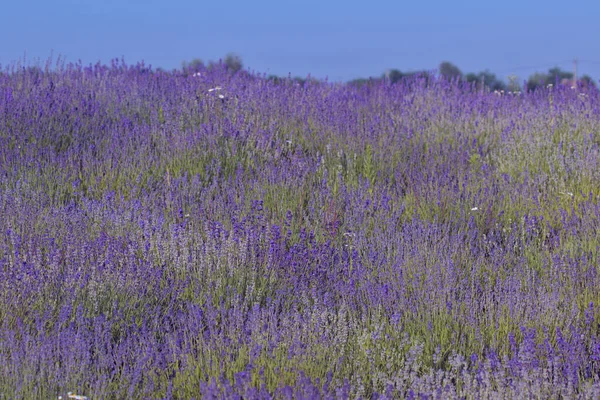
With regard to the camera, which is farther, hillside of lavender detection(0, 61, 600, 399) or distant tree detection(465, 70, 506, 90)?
distant tree detection(465, 70, 506, 90)

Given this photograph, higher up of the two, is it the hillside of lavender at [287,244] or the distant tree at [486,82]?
the distant tree at [486,82]

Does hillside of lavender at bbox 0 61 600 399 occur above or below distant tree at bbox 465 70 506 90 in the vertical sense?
below

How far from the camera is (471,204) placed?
16.1 feet

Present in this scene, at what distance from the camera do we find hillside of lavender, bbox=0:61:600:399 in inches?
113

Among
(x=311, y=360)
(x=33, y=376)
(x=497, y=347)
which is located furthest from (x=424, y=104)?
(x=33, y=376)

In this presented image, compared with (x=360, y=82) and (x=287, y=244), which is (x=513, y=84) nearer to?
(x=360, y=82)

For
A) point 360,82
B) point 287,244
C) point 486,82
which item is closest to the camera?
point 287,244

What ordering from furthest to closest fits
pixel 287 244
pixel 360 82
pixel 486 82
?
1. pixel 486 82
2. pixel 360 82
3. pixel 287 244

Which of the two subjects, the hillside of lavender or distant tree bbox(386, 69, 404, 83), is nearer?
the hillside of lavender

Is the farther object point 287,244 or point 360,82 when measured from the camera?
point 360,82

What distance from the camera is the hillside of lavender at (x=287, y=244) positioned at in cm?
288

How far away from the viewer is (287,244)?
4.23 metres

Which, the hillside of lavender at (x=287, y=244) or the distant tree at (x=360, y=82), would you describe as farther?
the distant tree at (x=360, y=82)

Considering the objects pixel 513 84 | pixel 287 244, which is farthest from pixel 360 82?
pixel 287 244
